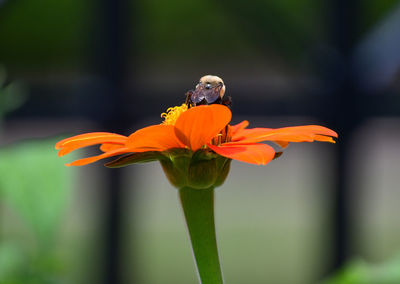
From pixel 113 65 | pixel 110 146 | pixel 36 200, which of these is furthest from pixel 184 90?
pixel 110 146

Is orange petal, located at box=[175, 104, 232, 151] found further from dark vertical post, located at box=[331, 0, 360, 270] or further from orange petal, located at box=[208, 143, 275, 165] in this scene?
dark vertical post, located at box=[331, 0, 360, 270]

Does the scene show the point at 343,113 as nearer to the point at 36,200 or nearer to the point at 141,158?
the point at 36,200

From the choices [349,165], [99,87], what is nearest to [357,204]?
[349,165]

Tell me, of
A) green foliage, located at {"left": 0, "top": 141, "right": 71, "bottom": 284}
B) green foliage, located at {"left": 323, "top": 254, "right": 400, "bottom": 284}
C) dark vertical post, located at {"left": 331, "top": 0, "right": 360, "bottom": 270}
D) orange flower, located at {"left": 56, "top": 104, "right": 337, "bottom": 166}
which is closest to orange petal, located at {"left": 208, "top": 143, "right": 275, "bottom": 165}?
orange flower, located at {"left": 56, "top": 104, "right": 337, "bottom": 166}

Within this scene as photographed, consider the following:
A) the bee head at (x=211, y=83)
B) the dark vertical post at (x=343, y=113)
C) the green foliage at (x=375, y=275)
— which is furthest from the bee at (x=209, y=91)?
the dark vertical post at (x=343, y=113)

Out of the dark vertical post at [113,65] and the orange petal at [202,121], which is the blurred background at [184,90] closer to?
the dark vertical post at [113,65]

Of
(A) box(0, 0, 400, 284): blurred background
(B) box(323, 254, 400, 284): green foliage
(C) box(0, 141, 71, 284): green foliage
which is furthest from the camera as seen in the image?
(A) box(0, 0, 400, 284): blurred background

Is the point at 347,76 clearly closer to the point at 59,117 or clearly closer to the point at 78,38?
the point at 59,117
